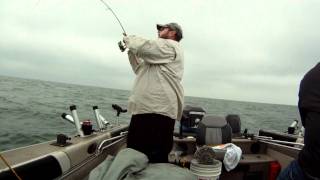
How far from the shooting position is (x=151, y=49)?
2.55 meters

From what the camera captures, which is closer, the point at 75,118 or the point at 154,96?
the point at 154,96

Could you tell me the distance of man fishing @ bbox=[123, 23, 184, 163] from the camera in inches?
102

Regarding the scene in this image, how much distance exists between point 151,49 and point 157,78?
0.23 m

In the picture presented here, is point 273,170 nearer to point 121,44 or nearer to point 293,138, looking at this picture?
point 293,138

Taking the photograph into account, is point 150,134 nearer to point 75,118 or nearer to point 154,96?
point 154,96

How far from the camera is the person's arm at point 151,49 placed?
99.6 inches

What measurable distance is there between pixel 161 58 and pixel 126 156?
31.2 inches

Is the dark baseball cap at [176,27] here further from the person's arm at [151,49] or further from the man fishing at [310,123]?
the man fishing at [310,123]

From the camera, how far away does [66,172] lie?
2895mm

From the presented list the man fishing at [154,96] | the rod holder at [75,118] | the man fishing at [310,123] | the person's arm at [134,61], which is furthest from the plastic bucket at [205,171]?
the rod holder at [75,118]

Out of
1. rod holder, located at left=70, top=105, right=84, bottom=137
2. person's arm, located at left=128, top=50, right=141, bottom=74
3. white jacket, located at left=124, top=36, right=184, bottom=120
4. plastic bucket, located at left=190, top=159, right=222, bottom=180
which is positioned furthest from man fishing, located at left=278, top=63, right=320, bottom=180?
rod holder, located at left=70, top=105, right=84, bottom=137

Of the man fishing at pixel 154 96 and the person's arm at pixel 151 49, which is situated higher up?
the person's arm at pixel 151 49

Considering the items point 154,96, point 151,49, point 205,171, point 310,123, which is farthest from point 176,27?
point 310,123

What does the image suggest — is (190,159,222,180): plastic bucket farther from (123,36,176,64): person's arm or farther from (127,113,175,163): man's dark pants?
(123,36,176,64): person's arm
